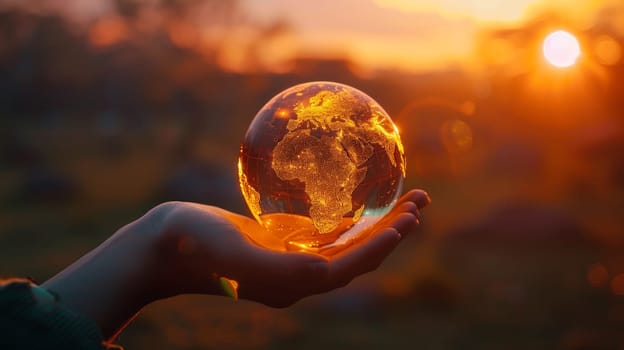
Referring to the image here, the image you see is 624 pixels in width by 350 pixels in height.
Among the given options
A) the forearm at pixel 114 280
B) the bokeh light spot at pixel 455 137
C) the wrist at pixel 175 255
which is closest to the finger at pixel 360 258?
the wrist at pixel 175 255

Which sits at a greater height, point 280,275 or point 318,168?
→ point 318,168

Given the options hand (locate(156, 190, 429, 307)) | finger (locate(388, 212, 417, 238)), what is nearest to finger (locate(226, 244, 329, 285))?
hand (locate(156, 190, 429, 307))

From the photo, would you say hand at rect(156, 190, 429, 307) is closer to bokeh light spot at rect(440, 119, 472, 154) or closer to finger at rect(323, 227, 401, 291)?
finger at rect(323, 227, 401, 291)

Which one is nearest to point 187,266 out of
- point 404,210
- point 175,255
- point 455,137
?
point 175,255

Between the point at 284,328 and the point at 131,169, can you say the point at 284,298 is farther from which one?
the point at 131,169

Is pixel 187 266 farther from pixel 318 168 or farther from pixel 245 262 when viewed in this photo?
pixel 318 168
